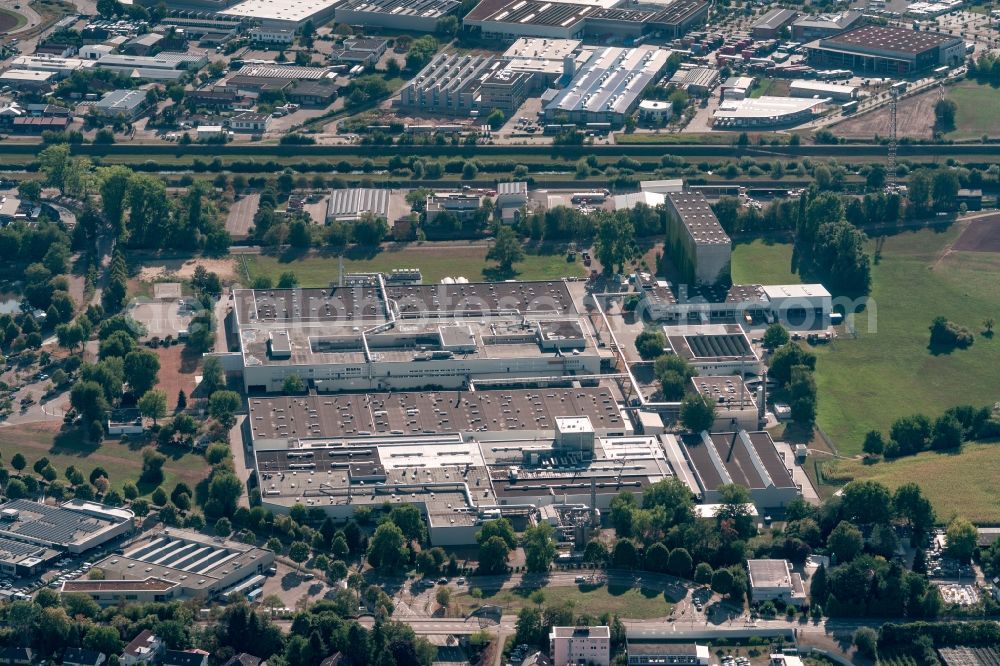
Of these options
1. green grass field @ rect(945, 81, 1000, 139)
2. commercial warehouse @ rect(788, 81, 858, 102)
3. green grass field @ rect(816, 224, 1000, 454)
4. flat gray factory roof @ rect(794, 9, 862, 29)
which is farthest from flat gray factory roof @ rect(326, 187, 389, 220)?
flat gray factory roof @ rect(794, 9, 862, 29)

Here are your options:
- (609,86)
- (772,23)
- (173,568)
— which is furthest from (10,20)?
(173,568)

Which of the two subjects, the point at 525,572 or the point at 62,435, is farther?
the point at 62,435

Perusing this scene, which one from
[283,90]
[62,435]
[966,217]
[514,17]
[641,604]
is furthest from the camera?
[514,17]

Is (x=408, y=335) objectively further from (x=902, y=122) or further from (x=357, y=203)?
(x=902, y=122)

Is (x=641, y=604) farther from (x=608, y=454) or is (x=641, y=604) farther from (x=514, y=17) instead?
(x=514, y=17)

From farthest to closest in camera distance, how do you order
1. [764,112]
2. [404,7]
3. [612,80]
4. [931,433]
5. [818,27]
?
[404,7], [818,27], [612,80], [764,112], [931,433]

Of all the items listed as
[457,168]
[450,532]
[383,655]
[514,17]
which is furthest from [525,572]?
[514,17]

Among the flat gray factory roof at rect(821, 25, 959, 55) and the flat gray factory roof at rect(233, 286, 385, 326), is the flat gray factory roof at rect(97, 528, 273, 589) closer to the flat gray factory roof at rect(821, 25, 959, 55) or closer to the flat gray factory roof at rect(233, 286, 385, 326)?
the flat gray factory roof at rect(233, 286, 385, 326)
